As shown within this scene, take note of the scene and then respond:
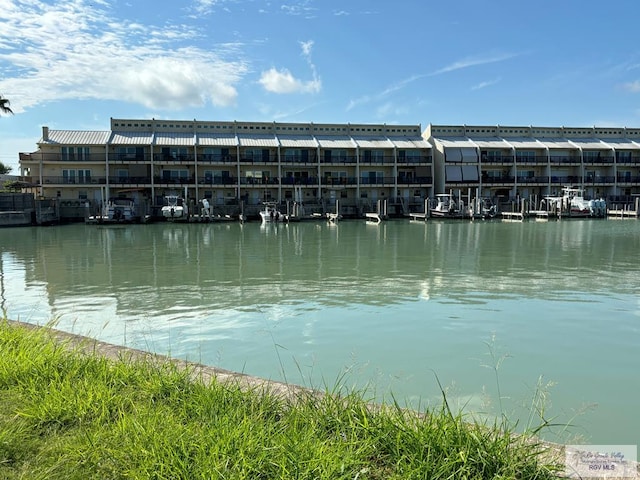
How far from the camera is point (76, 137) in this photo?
190 ft

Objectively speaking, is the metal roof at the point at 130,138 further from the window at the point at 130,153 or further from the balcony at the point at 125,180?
the balcony at the point at 125,180

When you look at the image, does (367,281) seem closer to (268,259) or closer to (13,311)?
(268,259)

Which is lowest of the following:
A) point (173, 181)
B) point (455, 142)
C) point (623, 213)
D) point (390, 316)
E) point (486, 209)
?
point (390, 316)

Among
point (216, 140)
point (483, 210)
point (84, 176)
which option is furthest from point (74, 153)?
point (483, 210)

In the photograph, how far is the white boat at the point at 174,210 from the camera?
2021 inches

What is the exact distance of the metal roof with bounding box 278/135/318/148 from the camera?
196ft

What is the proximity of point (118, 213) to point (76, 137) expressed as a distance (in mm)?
14270

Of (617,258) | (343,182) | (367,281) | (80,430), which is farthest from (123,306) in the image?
(343,182)

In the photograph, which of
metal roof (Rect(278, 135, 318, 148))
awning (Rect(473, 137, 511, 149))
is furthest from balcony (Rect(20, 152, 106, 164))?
awning (Rect(473, 137, 511, 149))

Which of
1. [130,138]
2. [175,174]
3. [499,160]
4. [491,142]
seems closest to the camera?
[130,138]

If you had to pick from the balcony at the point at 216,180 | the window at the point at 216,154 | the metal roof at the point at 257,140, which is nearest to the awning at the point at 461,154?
the metal roof at the point at 257,140

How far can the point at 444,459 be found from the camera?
10.9 ft

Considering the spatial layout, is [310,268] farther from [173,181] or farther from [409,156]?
[409,156]

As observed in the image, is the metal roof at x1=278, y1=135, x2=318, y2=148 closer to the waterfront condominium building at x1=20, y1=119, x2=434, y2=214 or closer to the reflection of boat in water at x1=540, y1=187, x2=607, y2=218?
the waterfront condominium building at x1=20, y1=119, x2=434, y2=214
